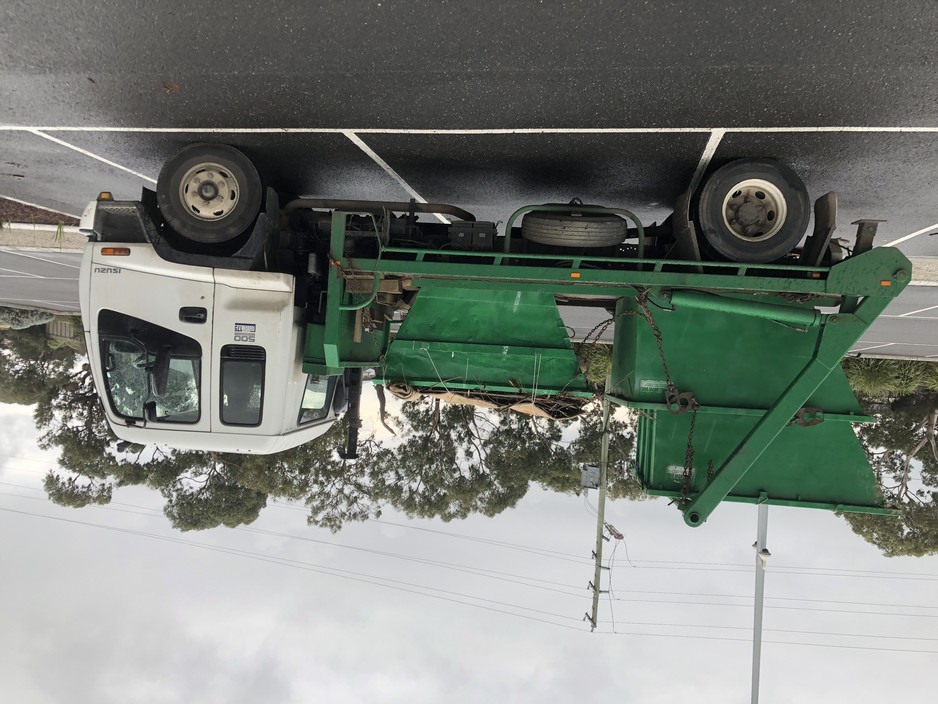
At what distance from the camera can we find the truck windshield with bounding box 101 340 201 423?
15.0 feet

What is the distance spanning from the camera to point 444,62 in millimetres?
3848


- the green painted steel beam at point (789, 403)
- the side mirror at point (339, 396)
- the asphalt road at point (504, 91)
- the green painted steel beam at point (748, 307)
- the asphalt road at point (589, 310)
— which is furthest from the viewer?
the asphalt road at point (589, 310)

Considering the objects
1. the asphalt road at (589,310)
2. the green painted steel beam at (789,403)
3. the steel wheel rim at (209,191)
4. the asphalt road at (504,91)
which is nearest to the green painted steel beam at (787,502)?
the green painted steel beam at (789,403)

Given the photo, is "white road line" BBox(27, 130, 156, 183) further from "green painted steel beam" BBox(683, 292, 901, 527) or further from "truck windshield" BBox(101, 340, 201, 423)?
"green painted steel beam" BBox(683, 292, 901, 527)

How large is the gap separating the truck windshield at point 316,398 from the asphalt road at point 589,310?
19.5ft

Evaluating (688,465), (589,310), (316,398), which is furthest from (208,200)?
(589,310)

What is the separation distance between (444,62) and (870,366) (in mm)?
12481

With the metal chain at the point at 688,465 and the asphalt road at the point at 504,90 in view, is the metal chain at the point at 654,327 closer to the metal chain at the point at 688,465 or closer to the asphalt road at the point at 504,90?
the metal chain at the point at 688,465

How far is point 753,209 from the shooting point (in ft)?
13.8

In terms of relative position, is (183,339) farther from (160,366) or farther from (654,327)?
(654,327)

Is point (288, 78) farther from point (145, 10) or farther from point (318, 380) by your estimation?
point (318, 380)

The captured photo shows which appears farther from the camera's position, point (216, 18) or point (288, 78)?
point (288, 78)

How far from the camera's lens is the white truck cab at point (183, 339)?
4.47 meters

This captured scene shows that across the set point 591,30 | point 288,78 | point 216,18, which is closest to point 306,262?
point 288,78
